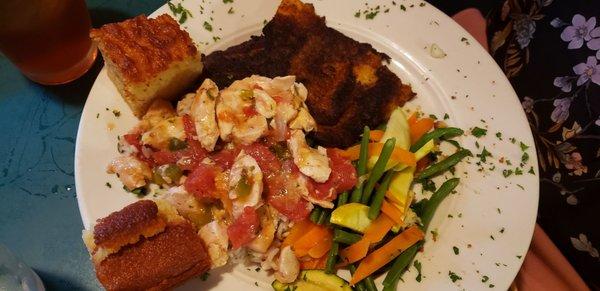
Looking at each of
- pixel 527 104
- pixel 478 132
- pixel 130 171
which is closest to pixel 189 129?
pixel 130 171

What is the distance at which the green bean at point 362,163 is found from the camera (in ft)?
7.36

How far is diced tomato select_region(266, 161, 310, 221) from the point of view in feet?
7.18

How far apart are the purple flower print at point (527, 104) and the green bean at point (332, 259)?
4.53ft

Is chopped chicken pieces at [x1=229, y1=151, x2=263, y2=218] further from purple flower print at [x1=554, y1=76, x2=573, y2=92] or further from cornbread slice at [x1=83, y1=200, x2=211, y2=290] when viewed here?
purple flower print at [x1=554, y1=76, x2=573, y2=92]

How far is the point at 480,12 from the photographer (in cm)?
317

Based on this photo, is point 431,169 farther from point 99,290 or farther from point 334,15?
point 99,290

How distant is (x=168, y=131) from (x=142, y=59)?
1.14 feet

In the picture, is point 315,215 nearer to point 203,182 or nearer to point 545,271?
point 203,182

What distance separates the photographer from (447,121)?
8.34ft

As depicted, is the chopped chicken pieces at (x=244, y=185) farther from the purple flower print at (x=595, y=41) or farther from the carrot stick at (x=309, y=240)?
the purple flower print at (x=595, y=41)

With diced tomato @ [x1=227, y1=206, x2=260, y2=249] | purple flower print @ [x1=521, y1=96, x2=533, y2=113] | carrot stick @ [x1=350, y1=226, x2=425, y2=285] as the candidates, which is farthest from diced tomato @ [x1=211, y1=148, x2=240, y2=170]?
purple flower print @ [x1=521, y1=96, x2=533, y2=113]

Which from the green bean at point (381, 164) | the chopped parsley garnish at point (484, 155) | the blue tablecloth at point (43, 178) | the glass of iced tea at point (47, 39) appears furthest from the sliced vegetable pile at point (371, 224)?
the glass of iced tea at point (47, 39)

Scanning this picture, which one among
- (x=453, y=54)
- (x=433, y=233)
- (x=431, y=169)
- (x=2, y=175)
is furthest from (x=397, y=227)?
(x=2, y=175)

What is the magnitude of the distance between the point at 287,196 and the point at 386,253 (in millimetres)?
507
